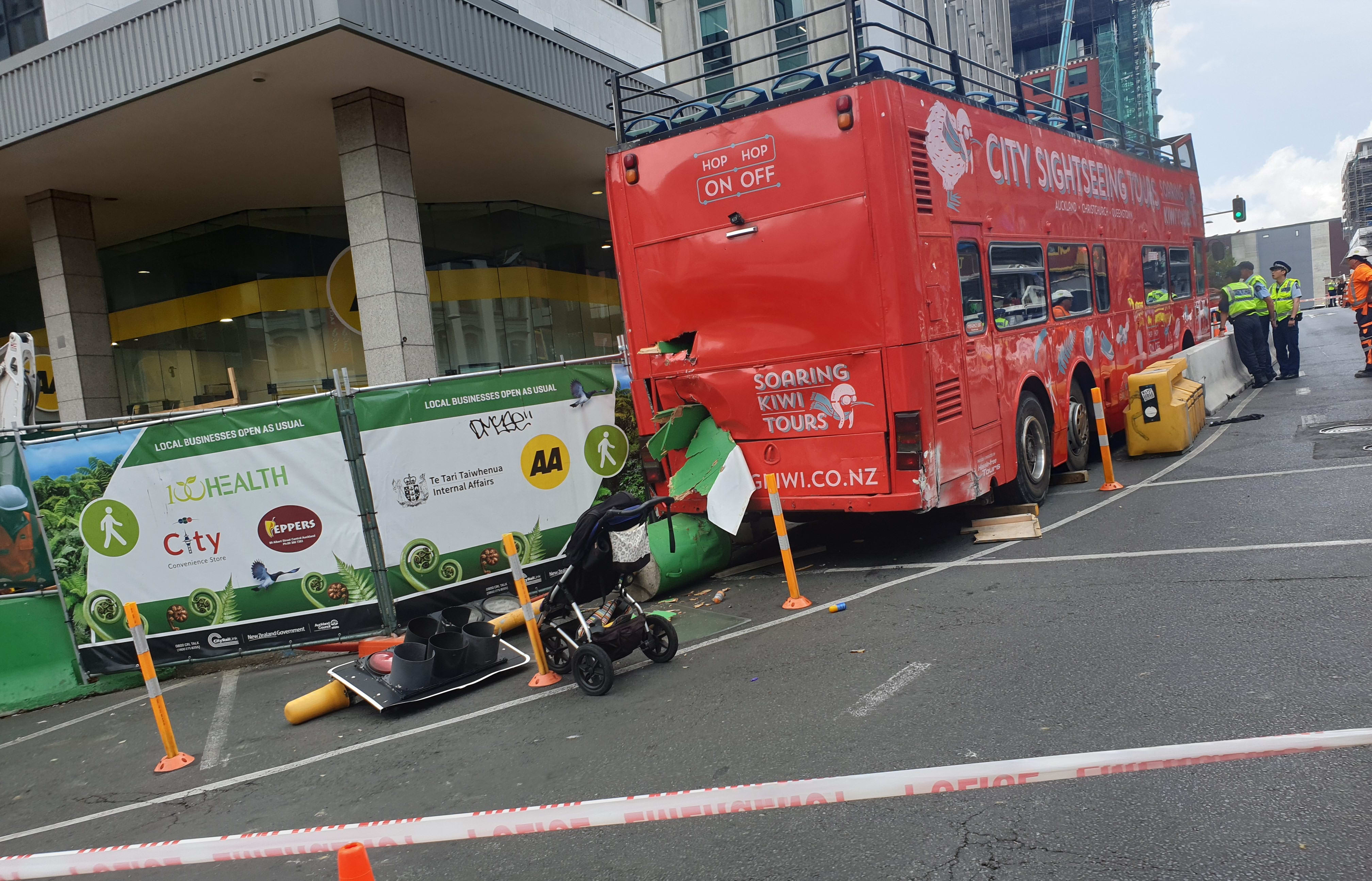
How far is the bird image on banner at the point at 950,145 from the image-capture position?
7.64 m

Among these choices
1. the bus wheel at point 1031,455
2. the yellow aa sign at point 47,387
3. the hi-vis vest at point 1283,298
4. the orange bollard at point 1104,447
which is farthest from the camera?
the yellow aa sign at point 47,387

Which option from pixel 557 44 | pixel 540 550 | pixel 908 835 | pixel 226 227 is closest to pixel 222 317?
pixel 226 227

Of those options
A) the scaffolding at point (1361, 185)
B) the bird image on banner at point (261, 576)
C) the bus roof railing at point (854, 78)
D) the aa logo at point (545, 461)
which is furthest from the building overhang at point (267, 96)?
the scaffolding at point (1361, 185)

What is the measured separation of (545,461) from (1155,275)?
31.9ft

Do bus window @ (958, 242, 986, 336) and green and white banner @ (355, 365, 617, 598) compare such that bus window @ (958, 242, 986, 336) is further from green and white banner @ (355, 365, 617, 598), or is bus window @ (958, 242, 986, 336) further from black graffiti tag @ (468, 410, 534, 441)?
black graffiti tag @ (468, 410, 534, 441)

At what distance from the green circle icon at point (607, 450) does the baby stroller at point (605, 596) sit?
10.1 ft

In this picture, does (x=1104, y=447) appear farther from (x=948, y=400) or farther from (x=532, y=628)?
(x=532, y=628)

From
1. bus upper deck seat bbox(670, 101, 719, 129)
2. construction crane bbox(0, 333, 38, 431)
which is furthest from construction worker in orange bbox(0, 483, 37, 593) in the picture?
bus upper deck seat bbox(670, 101, 719, 129)

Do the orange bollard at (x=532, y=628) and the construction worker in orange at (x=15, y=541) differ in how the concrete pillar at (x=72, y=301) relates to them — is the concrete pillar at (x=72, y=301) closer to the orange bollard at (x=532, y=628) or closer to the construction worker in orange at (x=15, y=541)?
the construction worker in orange at (x=15, y=541)

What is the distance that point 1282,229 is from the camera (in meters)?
66.6

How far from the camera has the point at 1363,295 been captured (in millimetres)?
14875

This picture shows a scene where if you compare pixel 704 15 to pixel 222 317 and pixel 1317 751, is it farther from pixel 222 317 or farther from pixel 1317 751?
pixel 1317 751

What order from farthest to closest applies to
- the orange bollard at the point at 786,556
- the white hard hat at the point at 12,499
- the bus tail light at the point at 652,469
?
the bus tail light at the point at 652,469
the white hard hat at the point at 12,499
the orange bollard at the point at 786,556

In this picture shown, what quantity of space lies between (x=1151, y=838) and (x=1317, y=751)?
998 mm
